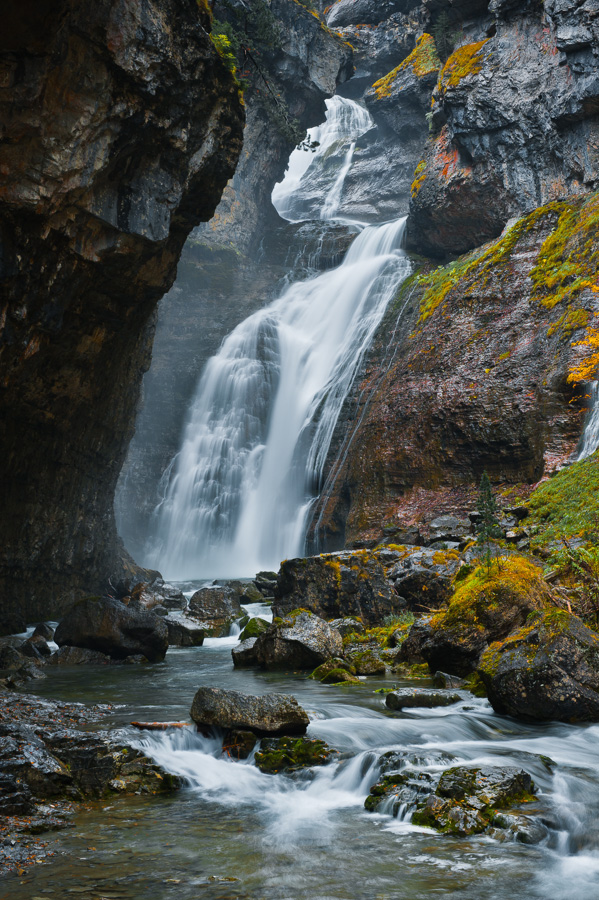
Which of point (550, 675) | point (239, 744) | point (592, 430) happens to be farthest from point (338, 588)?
point (592, 430)

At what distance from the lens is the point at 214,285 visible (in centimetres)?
3744

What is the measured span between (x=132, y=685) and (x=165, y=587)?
9.37 metres

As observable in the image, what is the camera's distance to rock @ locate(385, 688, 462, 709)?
24.2ft

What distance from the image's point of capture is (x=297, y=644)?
10.4m

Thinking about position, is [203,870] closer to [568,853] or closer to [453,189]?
[568,853]

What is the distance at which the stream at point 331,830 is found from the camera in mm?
3613

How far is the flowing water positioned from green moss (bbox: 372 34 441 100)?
3848 centimetres

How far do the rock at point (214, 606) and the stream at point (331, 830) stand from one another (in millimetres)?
8526

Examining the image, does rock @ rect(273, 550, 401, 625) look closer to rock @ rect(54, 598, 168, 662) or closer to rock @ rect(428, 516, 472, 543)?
rock @ rect(54, 598, 168, 662)

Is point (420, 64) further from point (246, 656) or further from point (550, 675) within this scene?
point (550, 675)

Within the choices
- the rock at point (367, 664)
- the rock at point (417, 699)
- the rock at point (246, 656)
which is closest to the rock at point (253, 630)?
the rock at point (246, 656)

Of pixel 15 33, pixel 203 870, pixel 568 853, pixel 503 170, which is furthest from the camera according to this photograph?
pixel 503 170

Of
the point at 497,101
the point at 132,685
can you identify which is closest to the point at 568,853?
the point at 132,685

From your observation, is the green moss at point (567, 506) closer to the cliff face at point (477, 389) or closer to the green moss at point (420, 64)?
the cliff face at point (477, 389)
